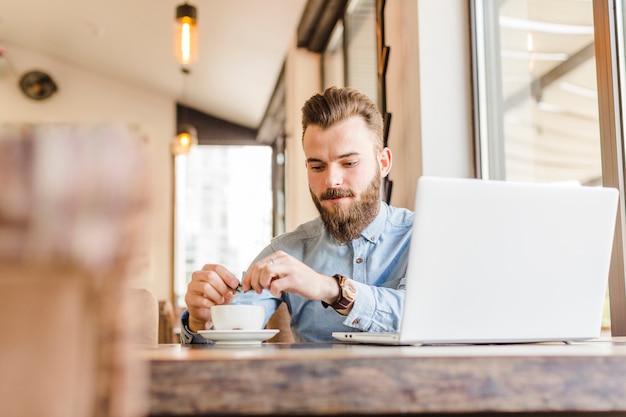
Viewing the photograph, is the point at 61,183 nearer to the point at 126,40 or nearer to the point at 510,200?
the point at 510,200

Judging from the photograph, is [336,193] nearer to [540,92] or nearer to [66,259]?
[540,92]

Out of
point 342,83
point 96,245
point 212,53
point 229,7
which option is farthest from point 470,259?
point 212,53

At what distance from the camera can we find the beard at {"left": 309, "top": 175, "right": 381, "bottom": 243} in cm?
202

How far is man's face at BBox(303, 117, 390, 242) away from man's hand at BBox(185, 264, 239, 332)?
48 centimetres

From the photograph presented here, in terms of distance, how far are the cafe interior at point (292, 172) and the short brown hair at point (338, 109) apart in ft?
1.43

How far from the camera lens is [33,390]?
0.42 metres

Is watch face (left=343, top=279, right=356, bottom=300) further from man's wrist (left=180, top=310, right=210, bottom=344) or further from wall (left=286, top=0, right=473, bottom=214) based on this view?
wall (left=286, top=0, right=473, bottom=214)

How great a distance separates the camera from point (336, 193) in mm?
2072

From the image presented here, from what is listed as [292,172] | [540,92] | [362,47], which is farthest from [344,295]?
[292,172]

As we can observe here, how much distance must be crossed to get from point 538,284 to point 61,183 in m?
0.91

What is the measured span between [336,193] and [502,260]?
97 centimetres

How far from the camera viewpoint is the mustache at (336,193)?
6.80 feet

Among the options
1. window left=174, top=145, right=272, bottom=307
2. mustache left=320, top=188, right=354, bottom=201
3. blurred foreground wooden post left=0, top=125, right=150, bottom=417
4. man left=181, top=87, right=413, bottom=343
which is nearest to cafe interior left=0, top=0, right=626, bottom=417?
blurred foreground wooden post left=0, top=125, right=150, bottom=417

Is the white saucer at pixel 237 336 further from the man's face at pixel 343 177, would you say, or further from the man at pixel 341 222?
the man's face at pixel 343 177
